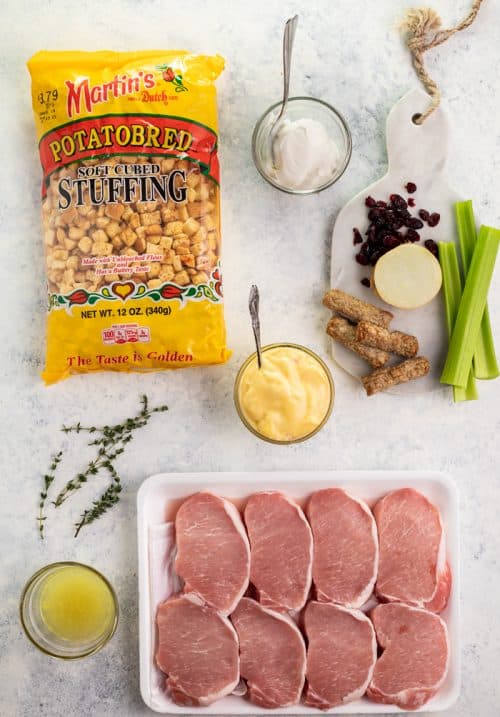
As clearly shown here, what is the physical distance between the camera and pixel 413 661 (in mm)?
1639

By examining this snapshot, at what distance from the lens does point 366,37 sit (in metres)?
1.71

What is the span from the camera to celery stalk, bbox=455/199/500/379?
1.67m

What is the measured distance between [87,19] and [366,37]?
697 millimetres

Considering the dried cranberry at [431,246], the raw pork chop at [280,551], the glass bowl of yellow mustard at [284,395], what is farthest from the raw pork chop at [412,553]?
the dried cranberry at [431,246]

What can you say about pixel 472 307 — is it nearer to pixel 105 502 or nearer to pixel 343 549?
pixel 343 549

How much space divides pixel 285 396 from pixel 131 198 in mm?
577

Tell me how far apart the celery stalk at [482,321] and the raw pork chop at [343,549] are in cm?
45

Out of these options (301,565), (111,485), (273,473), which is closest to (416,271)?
(273,473)

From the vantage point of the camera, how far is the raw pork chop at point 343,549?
1.65m

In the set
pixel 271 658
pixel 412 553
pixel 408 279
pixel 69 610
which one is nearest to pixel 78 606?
pixel 69 610

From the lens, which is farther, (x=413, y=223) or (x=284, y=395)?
(x=413, y=223)

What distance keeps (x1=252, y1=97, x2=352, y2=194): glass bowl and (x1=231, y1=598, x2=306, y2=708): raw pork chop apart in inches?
40.7

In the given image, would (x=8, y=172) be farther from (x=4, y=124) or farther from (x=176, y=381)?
(x=176, y=381)

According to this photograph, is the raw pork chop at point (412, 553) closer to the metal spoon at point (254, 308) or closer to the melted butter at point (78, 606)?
the metal spoon at point (254, 308)
